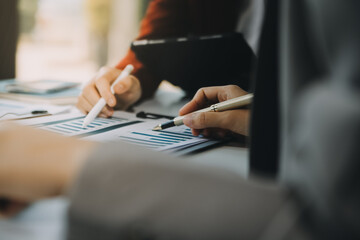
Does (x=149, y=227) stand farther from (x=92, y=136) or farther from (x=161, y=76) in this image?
(x=161, y=76)

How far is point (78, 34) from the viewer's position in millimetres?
4188

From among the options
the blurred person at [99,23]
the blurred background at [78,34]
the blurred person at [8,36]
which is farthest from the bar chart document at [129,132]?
the blurred person at [99,23]

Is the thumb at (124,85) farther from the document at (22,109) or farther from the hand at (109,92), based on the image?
the document at (22,109)

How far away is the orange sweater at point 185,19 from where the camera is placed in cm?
94

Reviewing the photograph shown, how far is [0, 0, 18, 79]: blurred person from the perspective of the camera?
1.18 metres

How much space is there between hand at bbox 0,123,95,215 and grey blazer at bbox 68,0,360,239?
1.3 inches

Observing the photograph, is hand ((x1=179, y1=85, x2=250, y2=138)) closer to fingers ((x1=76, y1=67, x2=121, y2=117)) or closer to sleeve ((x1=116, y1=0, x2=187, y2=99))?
fingers ((x1=76, y1=67, x2=121, y2=117))

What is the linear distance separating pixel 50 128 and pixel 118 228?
401 millimetres

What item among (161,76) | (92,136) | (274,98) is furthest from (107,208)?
(161,76)

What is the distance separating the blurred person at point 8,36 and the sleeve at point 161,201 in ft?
3.76

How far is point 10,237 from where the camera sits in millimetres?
294

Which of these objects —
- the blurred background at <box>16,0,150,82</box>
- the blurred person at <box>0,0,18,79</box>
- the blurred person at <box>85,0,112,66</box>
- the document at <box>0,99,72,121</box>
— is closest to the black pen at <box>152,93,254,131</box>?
the document at <box>0,99,72,121</box>

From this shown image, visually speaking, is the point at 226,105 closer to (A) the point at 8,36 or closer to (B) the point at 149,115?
(B) the point at 149,115

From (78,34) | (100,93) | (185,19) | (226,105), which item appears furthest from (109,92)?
(78,34)
